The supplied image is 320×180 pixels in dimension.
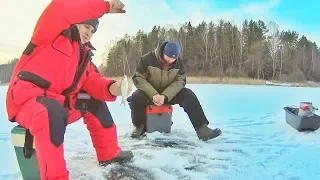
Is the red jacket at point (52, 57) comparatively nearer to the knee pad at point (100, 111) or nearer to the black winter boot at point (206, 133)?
the knee pad at point (100, 111)

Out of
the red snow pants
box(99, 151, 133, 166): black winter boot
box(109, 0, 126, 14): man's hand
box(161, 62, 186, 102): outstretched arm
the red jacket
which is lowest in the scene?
box(99, 151, 133, 166): black winter boot

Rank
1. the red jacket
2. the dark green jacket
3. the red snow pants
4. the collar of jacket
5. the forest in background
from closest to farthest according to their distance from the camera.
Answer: the red snow pants
the red jacket
the collar of jacket
the dark green jacket
the forest in background

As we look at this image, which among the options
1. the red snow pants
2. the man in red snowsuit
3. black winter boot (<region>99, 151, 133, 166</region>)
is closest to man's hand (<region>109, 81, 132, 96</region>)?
the man in red snowsuit

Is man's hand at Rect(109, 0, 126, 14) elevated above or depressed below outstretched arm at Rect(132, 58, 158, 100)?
above

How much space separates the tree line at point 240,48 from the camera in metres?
29.7

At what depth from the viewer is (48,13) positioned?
1.80 meters

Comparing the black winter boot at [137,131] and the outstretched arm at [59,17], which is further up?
the outstretched arm at [59,17]

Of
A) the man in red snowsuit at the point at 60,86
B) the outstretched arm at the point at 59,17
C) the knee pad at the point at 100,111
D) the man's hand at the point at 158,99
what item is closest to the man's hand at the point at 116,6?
the man in red snowsuit at the point at 60,86

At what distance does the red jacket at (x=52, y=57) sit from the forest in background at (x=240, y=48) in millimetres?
25984

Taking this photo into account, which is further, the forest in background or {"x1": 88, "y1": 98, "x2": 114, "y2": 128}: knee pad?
the forest in background

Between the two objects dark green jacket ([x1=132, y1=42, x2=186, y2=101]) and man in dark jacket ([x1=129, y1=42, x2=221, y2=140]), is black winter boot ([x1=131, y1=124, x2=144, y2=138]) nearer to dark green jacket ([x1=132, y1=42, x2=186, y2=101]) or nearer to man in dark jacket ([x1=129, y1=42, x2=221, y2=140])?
man in dark jacket ([x1=129, y1=42, x2=221, y2=140])

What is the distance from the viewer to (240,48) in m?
33.6

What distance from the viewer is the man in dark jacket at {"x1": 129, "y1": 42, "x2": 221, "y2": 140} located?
2910 mm

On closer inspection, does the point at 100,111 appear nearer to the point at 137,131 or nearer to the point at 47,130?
the point at 47,130
